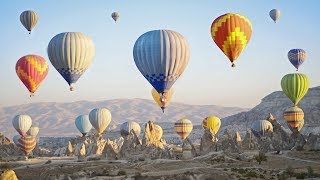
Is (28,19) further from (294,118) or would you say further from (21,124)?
(294,118)

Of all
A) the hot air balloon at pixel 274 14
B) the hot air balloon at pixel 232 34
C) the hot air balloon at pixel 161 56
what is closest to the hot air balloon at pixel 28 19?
the hot air balloon at pixel 161 56

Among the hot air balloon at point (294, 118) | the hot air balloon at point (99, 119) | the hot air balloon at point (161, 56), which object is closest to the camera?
the hot air balloon at point (161, 56)

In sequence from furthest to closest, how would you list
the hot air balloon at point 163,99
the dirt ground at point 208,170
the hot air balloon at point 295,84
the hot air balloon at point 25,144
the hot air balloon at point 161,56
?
the hot air balloon at point 25,144 < the hot air balloon at point 295,84 < the hot air balloon at point 163,99 < the hot air balloon at point 161,56 < the dirt ground at point 208,170

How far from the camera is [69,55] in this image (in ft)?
207

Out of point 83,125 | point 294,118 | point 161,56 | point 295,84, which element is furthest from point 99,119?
point 161,56

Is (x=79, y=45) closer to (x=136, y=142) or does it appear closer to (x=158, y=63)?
(x=158, y=63)

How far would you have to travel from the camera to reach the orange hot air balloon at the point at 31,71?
72.2 meters

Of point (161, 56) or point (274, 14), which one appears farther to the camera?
point (274, 14)

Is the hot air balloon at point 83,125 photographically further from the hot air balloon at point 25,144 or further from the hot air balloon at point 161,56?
the hot air balloon at point 161,56

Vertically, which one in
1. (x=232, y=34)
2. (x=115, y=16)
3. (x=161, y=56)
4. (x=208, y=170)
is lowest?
(x=208, y=170)

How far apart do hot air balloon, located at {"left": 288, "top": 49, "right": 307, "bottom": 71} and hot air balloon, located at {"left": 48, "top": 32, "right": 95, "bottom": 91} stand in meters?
55.2

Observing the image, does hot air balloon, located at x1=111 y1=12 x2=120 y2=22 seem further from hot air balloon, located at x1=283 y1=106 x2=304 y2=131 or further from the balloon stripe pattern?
hot air balloon, located at x1=283 y1=106 x2=304 y2=131

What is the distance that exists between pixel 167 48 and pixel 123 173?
55.3 ft

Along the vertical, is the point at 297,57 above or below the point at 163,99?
above
